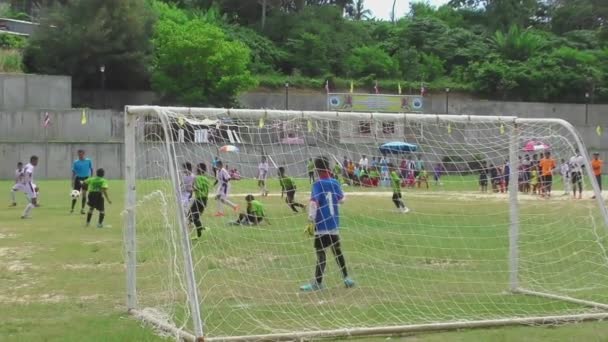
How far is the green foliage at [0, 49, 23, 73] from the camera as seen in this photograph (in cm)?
5022

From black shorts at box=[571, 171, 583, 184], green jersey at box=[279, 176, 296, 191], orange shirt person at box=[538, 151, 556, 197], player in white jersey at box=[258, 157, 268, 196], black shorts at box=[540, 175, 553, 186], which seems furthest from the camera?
player in white jersey at box=[258, 157, 268, 196]

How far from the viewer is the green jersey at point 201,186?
1329cm

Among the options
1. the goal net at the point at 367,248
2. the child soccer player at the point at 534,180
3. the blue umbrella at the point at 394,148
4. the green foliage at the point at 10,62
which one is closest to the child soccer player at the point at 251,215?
the goal net at the point at 367,248

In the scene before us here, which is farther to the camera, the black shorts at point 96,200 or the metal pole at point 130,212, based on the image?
the black shorts at point 96,200

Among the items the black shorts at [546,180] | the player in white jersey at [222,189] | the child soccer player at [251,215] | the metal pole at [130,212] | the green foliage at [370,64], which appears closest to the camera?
the metal pole at [130,212]

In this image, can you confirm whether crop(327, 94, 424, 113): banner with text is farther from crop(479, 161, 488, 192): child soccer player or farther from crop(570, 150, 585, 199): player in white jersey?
crop(570, 150, 585, 199): player in white jersey

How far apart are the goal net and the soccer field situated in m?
0.04

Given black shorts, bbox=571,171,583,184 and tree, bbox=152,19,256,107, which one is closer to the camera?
black shorts, bbox=571,171,583,184

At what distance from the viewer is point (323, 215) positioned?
9875mm

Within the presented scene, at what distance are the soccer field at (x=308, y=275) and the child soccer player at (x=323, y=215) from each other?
1.13 feet

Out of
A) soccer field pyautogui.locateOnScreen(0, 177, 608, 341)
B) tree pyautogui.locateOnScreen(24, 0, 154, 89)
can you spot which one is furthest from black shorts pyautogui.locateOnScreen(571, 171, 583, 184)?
tree pyautogui.locateOnScreen(24, 0, 154, 89)

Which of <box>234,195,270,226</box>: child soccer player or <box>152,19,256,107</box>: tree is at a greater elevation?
<box>152,19,256,107</box>: tree

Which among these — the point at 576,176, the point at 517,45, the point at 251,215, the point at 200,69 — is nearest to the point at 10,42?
the point at 200,69

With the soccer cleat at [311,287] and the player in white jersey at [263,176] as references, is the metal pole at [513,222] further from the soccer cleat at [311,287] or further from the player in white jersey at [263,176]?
the player in white jersey at [263,176]
